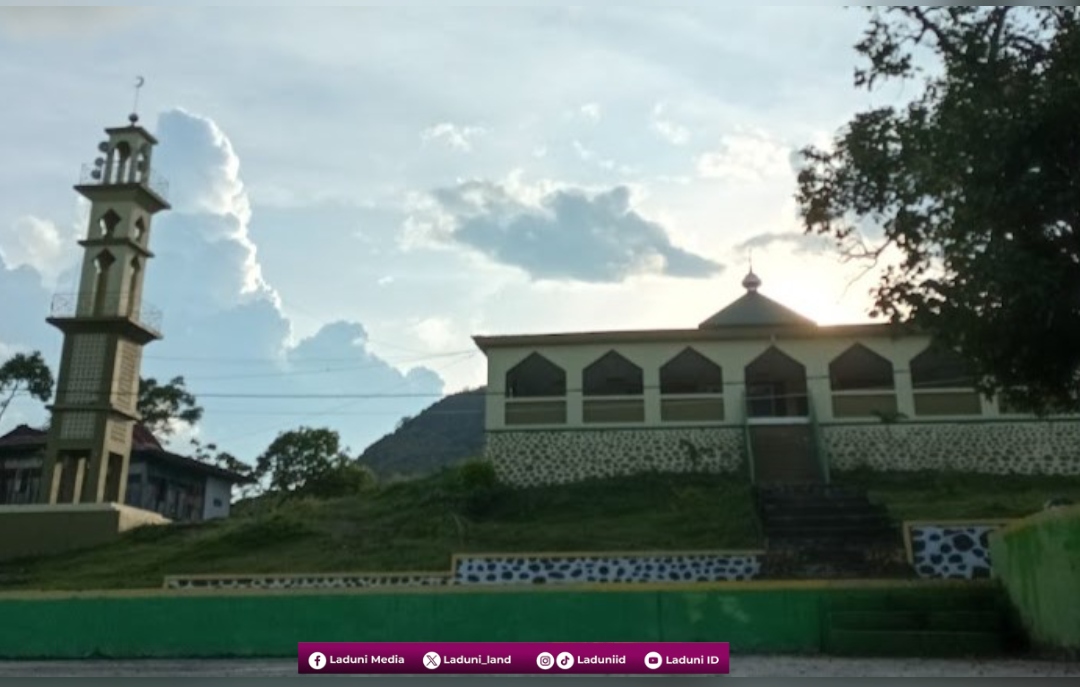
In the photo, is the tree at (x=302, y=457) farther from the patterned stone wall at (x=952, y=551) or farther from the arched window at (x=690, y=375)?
the patterned stone wall at (x=952, y=551)

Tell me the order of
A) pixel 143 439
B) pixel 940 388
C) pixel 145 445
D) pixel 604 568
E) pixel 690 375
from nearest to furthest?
1. pixel 604 568
2. pixel 940 388
3. pixel 690 375
4. pixel 145 445
5. pixel 143 439

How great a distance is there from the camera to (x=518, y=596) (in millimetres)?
9750

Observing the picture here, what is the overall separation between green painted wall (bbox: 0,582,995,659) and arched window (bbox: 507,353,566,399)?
39.1 feet

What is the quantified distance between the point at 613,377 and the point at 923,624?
13715 millimetres

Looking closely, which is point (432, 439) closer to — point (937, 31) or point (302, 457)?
point (302, 457)

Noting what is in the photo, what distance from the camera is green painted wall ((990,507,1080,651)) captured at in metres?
7.72

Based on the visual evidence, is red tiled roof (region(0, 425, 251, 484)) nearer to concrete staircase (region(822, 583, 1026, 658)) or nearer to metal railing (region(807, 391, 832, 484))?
metal railing (region(807, 391, 832, 484))

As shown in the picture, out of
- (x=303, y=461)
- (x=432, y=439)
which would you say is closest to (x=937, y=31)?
(x=303, y=461)

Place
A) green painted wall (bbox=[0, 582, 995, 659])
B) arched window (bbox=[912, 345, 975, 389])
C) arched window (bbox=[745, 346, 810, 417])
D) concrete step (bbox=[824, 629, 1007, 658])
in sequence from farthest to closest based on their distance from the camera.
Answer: arched window (bbox=[745, 346, 810, 417])
arched window (bbox=[912, 345, 975, 389])
green painted wall (bbox=[0, 582, 995, 659])
concrete step (bbox=[824, 629, 1007, 658])

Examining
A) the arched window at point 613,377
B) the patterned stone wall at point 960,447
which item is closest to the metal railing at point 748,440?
the patterned stone wall at point 960,447

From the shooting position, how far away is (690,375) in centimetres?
2238

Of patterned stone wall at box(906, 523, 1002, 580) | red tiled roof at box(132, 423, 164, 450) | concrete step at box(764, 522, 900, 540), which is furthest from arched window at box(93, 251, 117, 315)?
patterned stone wall at box(906, 523, 1002, 580)

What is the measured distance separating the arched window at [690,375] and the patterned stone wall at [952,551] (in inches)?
351

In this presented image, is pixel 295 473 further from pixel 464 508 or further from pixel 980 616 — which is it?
pixel 980 616
